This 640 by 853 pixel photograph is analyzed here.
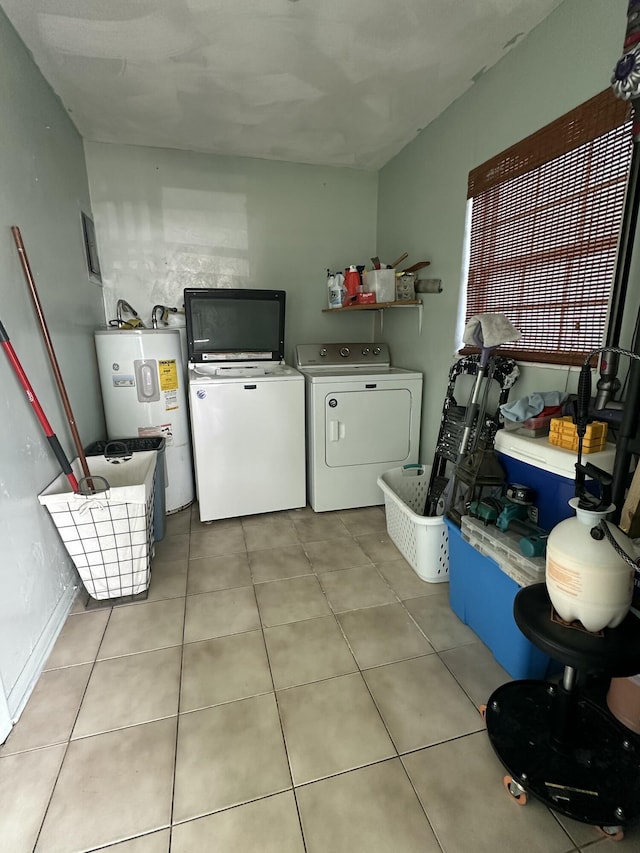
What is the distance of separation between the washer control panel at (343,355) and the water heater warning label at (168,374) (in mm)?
864

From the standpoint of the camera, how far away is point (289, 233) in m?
3.18

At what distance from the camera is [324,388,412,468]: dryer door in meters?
2.56

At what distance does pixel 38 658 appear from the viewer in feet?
4.91

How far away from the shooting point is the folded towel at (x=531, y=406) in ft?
4.74

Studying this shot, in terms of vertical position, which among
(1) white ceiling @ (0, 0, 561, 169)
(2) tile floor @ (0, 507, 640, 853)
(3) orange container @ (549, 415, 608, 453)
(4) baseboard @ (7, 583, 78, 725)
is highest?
(1) white ceiling @ (0, 0, 561, 169)

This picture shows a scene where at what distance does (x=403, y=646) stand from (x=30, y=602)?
4.70 feet

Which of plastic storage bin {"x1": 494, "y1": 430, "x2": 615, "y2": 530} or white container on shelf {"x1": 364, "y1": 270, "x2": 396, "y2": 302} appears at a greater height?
white container on shelf {"x1": 364, "y1": 270, "x2": 396, "y2": 302}

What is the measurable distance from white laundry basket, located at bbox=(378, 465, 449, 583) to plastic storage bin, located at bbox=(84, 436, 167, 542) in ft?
4.28

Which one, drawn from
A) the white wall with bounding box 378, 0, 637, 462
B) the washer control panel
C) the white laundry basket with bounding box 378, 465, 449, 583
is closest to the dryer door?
the white wall with bounding box 378, 0, 637, 462

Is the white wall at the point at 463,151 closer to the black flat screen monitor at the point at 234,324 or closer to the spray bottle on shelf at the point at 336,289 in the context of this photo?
the spray bottle on shelf at the point at 336,289

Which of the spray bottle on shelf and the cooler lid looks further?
the spray bottle on shelf

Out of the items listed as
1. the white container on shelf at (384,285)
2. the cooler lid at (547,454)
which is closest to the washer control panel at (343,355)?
the white container on shelf at (384,285)

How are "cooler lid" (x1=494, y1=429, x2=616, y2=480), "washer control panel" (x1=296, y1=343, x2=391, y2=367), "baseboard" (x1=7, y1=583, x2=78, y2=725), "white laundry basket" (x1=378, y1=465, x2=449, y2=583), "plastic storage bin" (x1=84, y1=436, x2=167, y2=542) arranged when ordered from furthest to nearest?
"washer control panel" (x1=296, y1=343, x2=391, y2=367) → "plastic storage bin" (x1=84, y1=436, x2=167, y2=542) → "white laundry basket" (x1=378, y1=465, x2=449, y2=583) → "baseboard" (x1=7, y1=583, x2=78, y2=725) → "cooler lid" (x1=494, y1=429, x2=616, y2=480)

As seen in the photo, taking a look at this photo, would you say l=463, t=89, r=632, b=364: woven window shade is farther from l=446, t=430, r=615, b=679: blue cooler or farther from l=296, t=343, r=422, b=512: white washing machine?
l=296, t=343, r=422, b=512: white washing machine
